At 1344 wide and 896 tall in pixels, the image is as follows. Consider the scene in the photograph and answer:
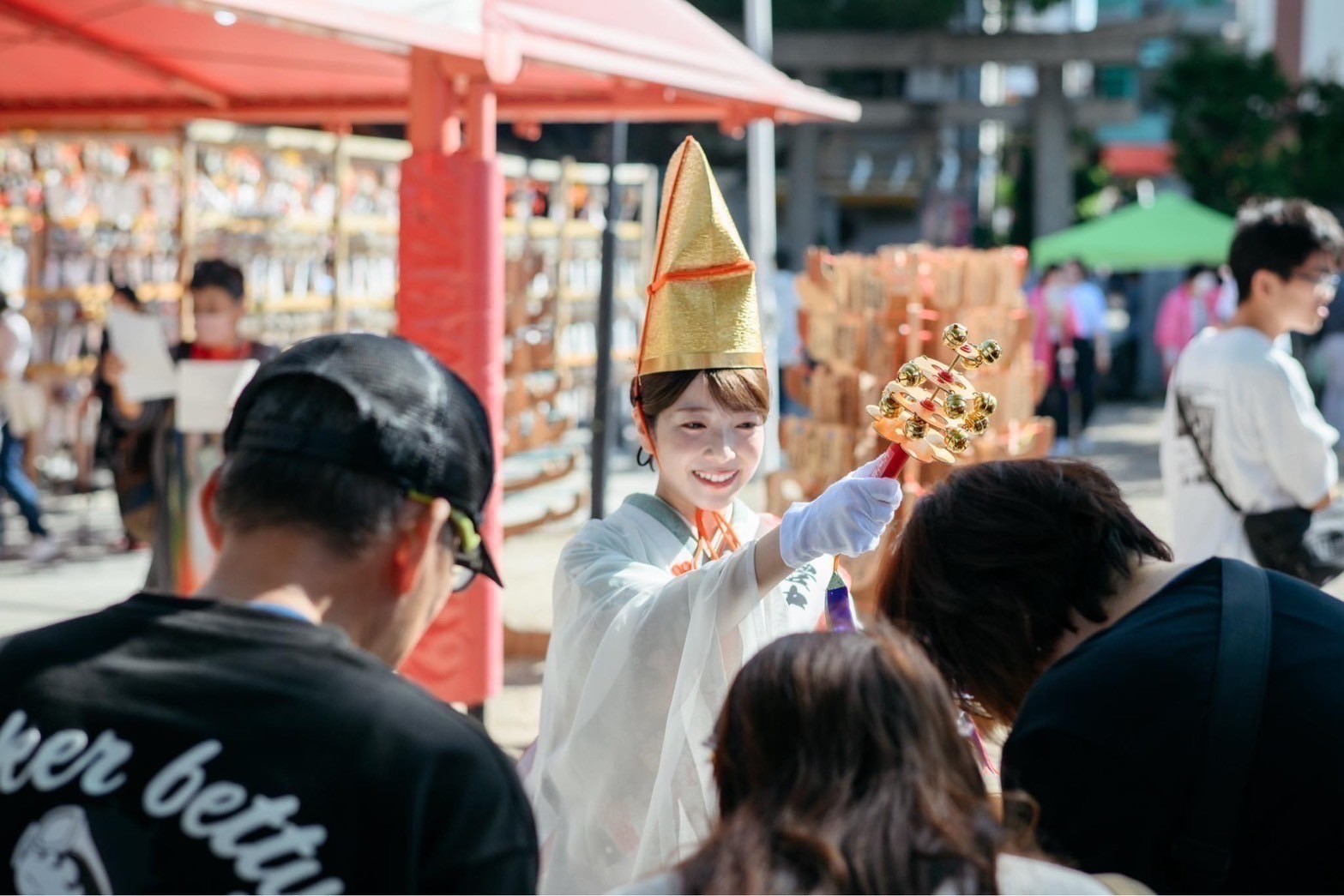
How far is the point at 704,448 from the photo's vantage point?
2869mm

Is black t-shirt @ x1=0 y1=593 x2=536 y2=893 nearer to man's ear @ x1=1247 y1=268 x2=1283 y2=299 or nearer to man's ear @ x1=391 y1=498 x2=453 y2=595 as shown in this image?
man's ear @ x1=391 y1=498 x2=453 y2=595

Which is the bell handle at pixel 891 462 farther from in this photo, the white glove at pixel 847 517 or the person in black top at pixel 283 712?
the person in black top at pixel 283 712

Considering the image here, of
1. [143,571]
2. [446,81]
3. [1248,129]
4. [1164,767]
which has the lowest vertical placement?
[143,571]

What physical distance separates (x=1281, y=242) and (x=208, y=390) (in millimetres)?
3619

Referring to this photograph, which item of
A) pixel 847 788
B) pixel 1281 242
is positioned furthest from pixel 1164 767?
pixel 1281 242

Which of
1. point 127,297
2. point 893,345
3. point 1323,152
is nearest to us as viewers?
point 893,345

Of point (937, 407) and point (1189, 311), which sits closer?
point (937, 407)

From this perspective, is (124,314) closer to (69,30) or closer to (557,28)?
(69,30)

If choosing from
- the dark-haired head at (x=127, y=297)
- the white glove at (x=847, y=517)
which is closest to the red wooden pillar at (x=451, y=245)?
the white glove at (x=847, y=517)

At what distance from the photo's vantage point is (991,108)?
22062 millimetres

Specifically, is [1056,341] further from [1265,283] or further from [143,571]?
[1265,283]

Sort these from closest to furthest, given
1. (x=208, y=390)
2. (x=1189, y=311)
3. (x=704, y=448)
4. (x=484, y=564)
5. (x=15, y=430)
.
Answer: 1. (x=484, y=564)
2. (x=704, y=448)
3. (x=208, y=390)
4. (x=15, y=430)
5. (x=1189, y=311)

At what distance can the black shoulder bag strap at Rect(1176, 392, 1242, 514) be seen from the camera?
462 centimetres

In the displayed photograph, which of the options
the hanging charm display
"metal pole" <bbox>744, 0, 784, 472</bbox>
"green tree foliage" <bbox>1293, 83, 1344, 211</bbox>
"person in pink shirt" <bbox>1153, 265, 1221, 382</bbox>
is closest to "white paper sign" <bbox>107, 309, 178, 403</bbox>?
the hanging charm display
